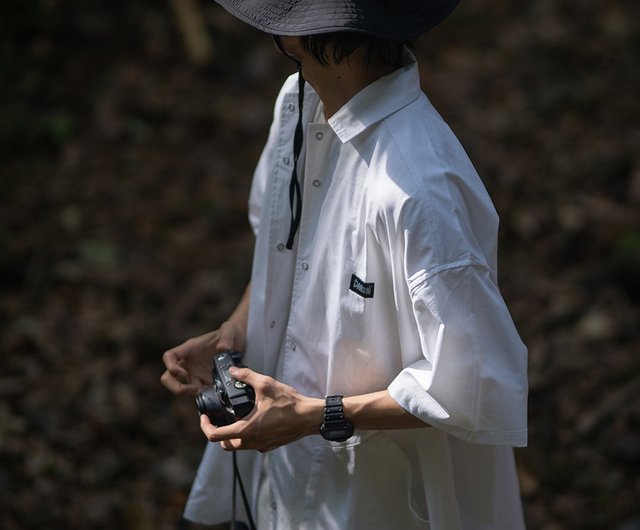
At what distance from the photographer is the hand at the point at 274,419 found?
178 cm

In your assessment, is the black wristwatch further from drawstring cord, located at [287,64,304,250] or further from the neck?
the neck

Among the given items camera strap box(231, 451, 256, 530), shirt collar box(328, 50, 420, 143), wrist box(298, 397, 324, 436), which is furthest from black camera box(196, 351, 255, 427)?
shirt collar box(328, 50, 420, 143)

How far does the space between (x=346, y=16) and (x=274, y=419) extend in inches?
32.0

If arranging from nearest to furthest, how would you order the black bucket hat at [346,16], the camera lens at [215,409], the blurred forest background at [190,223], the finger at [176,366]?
the black bucket hat at [346,16] → the camera lens at [215,409] → the finger at [176,366] → the blurred forest background at [190,223]

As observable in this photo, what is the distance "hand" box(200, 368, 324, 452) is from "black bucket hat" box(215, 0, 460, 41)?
0.72 metres

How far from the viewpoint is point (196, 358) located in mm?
2195

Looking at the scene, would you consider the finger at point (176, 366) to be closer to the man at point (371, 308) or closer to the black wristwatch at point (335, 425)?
the man at point (371, 308)

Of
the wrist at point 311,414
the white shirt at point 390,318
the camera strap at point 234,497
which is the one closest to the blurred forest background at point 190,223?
the camera strap at point 234,497

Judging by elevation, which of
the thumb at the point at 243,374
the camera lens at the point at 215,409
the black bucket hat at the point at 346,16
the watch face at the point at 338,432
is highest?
the black bucket hat at the point at 346,16

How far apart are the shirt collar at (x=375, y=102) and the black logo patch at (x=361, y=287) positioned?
29 centimetres

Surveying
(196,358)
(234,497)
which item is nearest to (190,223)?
(196,358)

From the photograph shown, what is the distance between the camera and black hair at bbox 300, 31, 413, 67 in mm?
1714

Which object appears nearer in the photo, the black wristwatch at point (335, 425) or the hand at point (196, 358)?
the black wristwatch at point (335, 425)

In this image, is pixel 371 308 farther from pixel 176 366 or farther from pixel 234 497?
pixel 234 497
